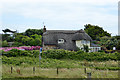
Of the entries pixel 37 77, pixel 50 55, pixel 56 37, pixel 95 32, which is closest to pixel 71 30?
pixel 56 37

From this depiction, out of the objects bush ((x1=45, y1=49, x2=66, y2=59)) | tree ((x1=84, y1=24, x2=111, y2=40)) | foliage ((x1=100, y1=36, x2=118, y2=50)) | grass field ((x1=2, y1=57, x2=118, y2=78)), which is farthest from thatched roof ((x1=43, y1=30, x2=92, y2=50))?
grass field ((x1=2, y1=57, x2=118, y2=78))

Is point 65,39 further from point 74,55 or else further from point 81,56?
point 81,56

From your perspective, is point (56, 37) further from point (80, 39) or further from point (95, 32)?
point (95, 32)

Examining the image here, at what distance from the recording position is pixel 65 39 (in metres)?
40.1

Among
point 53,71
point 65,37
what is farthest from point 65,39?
point 53,71

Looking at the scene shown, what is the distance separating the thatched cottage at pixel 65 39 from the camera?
3972 cm

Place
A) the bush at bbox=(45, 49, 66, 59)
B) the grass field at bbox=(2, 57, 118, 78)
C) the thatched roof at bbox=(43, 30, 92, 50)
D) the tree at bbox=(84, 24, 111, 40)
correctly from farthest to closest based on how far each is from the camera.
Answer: the tree at bbox=(84, 24, 111, 40), the thatched roof at bbox=(43, 30, 92, 50), the bush at bbox=(45, 49, 66, 59), the grass field at bbox=(2, 57, 118, 78)

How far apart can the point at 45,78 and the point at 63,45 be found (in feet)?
91.9

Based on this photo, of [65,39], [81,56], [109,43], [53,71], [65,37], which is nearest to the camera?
[53,71]

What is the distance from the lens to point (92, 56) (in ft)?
78.2

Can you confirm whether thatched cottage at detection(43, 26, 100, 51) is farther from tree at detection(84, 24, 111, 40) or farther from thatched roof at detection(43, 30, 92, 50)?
tree at detection(84, 24, 111, 40)

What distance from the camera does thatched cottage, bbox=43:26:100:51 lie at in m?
39.7

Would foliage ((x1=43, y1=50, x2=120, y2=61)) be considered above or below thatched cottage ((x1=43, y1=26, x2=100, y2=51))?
below

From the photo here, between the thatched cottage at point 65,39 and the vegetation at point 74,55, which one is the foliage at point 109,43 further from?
the vegetation at point 74,55
